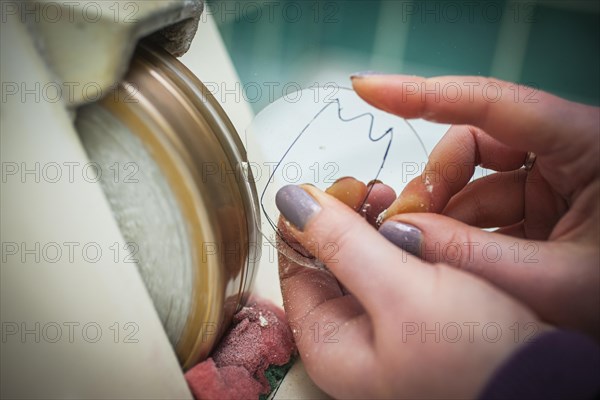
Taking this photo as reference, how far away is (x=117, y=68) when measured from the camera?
15.8 inches

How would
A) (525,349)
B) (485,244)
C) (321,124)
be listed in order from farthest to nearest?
(321,124), (485,244), (525,349)

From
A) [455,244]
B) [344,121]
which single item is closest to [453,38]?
[344,121]

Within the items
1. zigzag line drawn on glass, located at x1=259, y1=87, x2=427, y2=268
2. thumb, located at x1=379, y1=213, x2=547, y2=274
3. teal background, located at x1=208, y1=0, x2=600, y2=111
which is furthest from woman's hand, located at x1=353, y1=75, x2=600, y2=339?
teal background, located at x1=208, y1=0, x2=600, y2=111

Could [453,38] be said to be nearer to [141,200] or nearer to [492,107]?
[492,107]

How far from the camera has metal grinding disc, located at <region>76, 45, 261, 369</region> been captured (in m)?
0.41

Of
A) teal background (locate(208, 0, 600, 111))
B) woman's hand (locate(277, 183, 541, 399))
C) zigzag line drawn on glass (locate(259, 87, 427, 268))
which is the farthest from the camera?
teal background (locate(208, 0, 600, 111))

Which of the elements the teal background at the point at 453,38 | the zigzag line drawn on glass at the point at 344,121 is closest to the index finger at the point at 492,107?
the zigzag line drawn on glass at the point at 344,121

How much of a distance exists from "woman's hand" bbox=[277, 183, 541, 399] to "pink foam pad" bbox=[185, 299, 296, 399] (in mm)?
70

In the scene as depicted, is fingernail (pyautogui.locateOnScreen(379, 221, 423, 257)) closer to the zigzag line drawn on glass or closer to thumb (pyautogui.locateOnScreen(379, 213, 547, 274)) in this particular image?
thumb (pyautogui.locateOnScreen(379, 213, 547, 274))

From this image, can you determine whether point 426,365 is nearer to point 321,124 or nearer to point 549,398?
point 549,398

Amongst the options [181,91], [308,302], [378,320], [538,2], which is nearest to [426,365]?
[378,320]

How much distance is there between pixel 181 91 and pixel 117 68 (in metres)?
0.06

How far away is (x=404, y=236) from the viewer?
46 centimetres

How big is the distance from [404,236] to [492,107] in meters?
0.13
